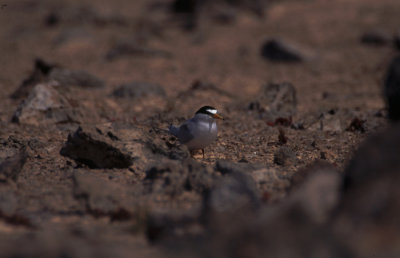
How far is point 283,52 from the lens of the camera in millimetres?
14375

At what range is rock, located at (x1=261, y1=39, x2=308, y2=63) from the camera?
1427 centimetres

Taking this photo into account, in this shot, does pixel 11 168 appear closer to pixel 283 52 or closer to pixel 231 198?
pixel 231 198

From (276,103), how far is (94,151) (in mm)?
4587

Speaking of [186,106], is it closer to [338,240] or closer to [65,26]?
[338,240]

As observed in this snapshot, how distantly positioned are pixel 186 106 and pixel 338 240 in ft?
22.8

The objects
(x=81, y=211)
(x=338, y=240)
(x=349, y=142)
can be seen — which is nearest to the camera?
(x=338, y=240)

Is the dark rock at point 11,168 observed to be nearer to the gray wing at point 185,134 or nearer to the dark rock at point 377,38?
the gray wing at point 185,134

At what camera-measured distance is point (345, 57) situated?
47.1 ft

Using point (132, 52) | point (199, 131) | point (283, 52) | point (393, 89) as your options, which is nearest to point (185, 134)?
point (199, 131)

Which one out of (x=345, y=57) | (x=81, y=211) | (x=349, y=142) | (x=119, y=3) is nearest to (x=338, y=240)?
(x=81, y=211)

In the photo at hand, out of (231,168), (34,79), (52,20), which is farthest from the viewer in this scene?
(52,20)

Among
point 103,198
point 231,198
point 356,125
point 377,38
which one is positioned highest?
point 377,38

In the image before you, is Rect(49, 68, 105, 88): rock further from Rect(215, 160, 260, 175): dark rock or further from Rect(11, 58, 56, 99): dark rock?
Rect(215, 160, 260, 175): dark rock

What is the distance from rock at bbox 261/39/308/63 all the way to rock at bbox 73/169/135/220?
33.5 ft
